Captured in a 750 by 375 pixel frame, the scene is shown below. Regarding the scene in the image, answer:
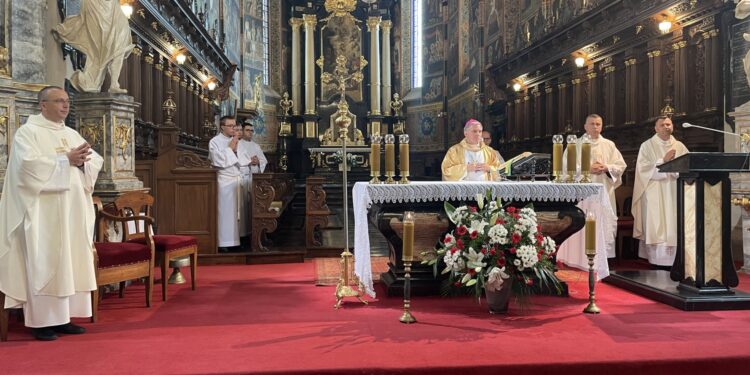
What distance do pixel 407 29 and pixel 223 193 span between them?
15.7 metres

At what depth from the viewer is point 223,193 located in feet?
26.2

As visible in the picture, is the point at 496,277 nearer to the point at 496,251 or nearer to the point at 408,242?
the point at 496,251

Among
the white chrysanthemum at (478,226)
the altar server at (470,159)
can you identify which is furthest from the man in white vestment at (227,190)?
the white chrysanthemum at (478,226)

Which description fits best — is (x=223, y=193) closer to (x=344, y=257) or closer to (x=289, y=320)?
(x=344, y=257)

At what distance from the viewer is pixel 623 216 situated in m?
8.32

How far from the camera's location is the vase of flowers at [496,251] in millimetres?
4566

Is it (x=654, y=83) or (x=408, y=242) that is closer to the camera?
(x=408, y=242)

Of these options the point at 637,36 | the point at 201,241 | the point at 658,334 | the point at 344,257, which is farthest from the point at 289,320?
the point at 637,36

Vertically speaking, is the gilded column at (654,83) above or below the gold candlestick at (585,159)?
above

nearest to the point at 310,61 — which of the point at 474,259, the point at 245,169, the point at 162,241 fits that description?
the point at 245,169

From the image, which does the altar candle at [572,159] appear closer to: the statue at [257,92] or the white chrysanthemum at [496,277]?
the white chrysanthemum at [496,277]

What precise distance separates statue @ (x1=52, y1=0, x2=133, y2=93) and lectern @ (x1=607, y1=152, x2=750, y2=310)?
554cm

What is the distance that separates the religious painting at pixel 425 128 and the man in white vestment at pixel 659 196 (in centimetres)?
1281

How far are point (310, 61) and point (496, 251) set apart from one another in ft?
59.2
